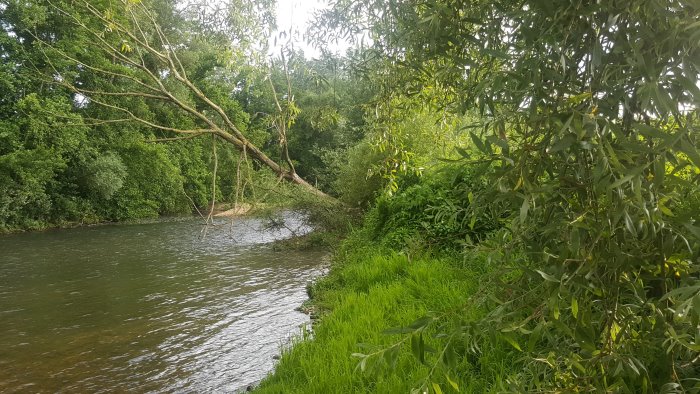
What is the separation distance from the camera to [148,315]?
31.3 ft

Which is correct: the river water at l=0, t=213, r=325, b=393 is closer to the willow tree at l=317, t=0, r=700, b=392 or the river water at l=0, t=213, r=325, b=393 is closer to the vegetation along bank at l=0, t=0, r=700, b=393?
the vegetation along bank at l=0, t=0, r=700, b=393

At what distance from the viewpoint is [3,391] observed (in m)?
6.38

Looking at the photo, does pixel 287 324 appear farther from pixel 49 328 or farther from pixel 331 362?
pixel 49 328

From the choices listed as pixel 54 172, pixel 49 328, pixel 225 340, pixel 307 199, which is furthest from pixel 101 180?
pixel 225 340

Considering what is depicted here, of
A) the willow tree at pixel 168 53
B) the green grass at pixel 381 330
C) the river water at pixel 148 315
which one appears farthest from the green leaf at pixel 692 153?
the river water at pixel 148 315

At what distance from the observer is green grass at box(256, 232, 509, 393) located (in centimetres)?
393

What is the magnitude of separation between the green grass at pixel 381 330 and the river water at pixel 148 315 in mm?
1197

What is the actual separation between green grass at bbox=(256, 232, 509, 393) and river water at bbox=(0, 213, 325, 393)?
3.93 ft

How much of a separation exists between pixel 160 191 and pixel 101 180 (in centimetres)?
564

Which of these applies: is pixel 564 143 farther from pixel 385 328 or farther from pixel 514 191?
pixel 385 328

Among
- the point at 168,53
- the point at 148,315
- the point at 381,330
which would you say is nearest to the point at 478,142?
the point at 381,330

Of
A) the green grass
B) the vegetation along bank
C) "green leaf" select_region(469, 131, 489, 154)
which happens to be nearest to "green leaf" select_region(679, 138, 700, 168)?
the vegetation along bank

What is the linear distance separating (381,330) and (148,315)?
776cm

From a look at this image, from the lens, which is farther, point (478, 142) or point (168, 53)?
point (168, 53)
